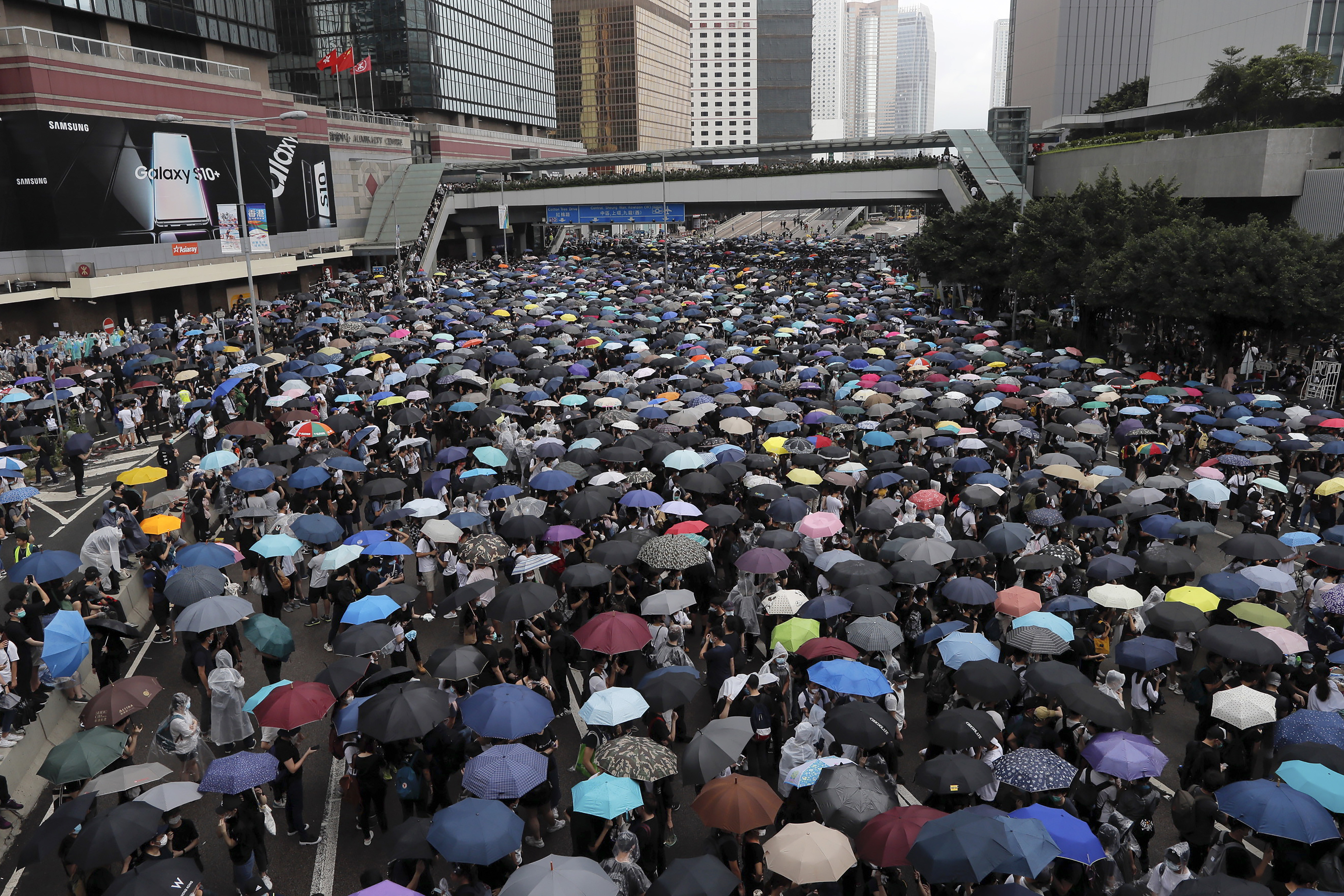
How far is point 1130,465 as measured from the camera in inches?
693

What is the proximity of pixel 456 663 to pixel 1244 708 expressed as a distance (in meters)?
7.39

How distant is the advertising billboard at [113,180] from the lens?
124 ft

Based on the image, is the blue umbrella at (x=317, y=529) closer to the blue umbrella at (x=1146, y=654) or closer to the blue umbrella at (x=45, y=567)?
the blue umbrella at (x=45, y=567)

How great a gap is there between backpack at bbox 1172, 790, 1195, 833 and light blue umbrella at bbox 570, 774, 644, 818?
4398 millimetres

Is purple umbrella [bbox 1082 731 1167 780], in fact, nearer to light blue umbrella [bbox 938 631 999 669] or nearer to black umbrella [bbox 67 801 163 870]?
light blue umbrella [bbox 938 631 999 669]

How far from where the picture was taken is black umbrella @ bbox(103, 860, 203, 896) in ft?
19.5

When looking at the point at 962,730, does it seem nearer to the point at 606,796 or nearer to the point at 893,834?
the point at 893,834

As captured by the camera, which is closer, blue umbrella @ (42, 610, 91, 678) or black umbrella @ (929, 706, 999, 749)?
black umbrella @ (929, 706, 999, 749)

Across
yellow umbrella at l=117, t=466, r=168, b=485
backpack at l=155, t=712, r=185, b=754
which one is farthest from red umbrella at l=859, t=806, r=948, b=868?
yellow umbrella at l=117, t=466, r=168, b=485

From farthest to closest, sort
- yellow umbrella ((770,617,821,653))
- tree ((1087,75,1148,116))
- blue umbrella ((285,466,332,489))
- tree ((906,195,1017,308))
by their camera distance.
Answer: tree ((1087,75,1148,116))
tree ((906,195,1017,308))
blue umbrella ((285,466,332,489))
yellow umbrella ((770,617,821,653))

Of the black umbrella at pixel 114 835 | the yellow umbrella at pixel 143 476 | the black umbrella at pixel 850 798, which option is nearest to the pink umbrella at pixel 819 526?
the black umbrella at pixel 850 798

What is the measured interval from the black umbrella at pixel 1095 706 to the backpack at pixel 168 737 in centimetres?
831

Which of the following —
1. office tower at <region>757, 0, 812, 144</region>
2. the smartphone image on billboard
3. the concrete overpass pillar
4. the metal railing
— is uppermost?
office tower at <region>757, 0, 812, 144</region>

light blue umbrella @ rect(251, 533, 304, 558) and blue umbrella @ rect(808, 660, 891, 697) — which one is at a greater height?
blue umbrella @ rect(808, 660, 891, 697)
